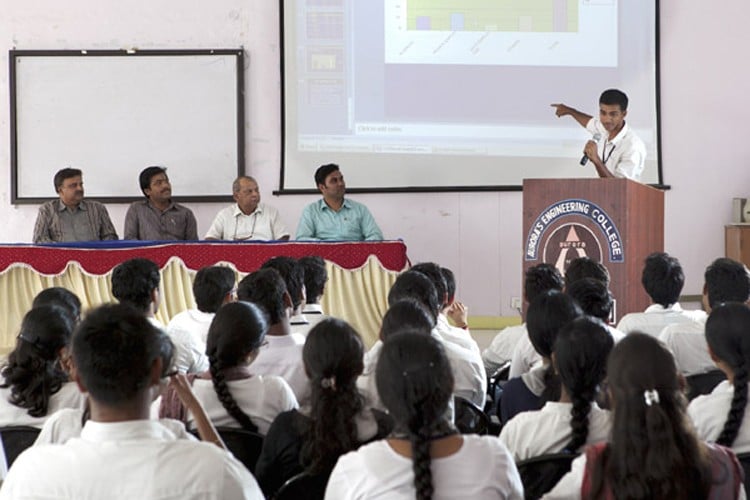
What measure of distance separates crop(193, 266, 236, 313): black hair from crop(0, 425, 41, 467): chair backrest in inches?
53.7

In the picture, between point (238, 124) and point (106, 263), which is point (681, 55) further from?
point (106, 263)

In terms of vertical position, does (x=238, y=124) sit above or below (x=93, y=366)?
above

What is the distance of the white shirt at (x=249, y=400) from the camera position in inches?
92.0

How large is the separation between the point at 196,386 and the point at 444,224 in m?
4.78

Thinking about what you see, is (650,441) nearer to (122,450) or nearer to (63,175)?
(122,450)

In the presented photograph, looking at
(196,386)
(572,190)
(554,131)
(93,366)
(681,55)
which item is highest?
(681,55)

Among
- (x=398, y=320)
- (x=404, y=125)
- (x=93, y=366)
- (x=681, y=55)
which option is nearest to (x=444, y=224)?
(x=404, y=125)

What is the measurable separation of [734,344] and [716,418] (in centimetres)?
18

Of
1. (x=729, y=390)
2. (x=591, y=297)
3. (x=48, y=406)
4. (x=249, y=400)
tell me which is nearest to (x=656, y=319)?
(x=591, y=297)

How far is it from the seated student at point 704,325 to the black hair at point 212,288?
1.54 metres

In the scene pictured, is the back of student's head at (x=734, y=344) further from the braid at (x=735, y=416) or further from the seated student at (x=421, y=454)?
the seated student at (x=421, y=454)

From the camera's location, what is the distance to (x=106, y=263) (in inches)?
219

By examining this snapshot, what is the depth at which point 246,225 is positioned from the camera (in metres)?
6.45

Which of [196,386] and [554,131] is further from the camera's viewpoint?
[554,131]
